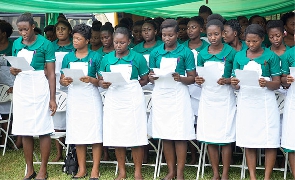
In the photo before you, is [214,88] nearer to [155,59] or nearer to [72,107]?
[155,59]

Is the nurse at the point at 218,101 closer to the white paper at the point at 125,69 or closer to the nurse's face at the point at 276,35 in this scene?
the nurse's face at the point at 276,35

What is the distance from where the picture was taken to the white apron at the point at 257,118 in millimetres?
6223

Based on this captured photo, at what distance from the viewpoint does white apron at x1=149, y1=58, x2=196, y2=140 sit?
259 inches

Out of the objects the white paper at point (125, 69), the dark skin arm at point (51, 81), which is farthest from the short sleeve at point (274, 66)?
the dark skin arm at point (51, 81)

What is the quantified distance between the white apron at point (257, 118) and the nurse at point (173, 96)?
2.00 feet

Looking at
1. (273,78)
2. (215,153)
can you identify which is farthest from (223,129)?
(273,78)

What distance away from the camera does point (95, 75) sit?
6.88 metres

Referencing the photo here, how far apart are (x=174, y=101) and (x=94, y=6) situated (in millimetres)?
A: 1634

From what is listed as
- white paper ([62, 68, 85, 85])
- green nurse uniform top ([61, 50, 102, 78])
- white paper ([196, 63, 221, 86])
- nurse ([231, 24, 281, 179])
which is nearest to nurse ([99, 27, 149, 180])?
green nurse uniform top ([61, 50, 102, 78])

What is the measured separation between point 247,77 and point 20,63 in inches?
97.1

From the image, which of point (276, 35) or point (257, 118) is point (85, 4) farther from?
point (257, 118)

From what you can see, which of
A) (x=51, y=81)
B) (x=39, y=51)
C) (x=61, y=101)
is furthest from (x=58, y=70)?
(x=39, y=51)

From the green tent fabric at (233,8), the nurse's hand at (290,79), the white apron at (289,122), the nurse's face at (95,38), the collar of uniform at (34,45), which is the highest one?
the green tent fabric at (233,8)

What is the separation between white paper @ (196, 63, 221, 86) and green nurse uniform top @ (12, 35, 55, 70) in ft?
5.52
